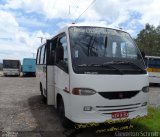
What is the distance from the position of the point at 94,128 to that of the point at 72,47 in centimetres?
228

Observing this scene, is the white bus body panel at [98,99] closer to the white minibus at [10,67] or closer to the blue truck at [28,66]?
the blue truck at [28,66]

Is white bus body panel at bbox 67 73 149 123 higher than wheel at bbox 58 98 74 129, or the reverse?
white bus body panel at bbox 67 73 149 123

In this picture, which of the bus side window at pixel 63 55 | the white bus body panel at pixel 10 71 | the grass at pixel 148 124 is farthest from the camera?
the white bus body panel at pixel 10 71

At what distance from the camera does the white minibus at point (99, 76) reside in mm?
7453

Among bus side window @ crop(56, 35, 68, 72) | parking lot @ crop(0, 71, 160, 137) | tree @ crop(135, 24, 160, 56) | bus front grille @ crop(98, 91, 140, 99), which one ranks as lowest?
parking lot @ crop(0, 71, 160, 137)

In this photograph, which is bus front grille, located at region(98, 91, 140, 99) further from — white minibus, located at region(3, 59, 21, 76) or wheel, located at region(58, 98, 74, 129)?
white minibus, located at region(3, 59, 21, 76)

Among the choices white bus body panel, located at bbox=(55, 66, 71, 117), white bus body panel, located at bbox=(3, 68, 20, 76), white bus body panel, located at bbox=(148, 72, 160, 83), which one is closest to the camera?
white bus body panel, located at bbox=(55, 66, 71, 117)

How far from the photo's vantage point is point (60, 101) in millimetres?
9102

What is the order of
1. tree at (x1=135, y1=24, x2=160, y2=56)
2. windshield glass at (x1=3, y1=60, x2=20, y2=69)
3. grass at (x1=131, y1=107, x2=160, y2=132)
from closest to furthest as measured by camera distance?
grass at (x1=131, y1=107, x2=160, y2=132) → windshield glass at (x1=3, y1=60, x2=20, y2=69) → tree at (x1=135, y1=24, x2=160, y2=56)

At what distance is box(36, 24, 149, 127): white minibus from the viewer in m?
7.45

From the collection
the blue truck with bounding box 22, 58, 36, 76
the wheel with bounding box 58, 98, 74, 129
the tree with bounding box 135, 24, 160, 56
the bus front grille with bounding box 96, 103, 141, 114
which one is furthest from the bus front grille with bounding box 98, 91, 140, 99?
the tree with bounding box 135, 24, 160, 56

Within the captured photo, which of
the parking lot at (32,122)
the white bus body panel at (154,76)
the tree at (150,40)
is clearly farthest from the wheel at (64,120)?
the tree at (150,40)

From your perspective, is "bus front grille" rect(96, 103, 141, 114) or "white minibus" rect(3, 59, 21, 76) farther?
"white minibus" rect(3, 59, 21, 76)

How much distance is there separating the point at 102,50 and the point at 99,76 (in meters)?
0.95
